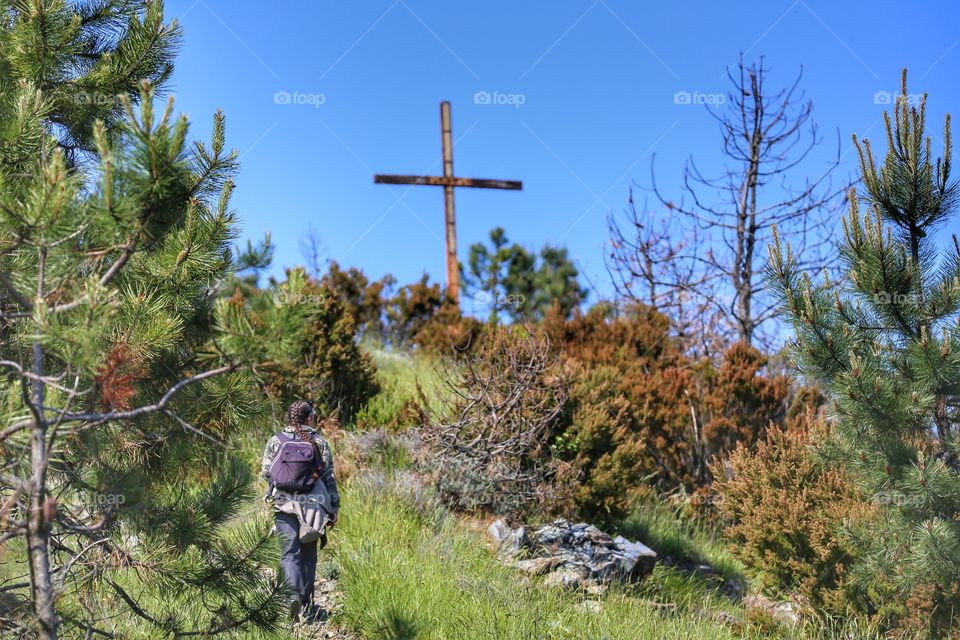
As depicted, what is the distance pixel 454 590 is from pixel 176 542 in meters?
2.59

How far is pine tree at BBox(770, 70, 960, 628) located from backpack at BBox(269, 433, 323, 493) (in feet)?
12.2

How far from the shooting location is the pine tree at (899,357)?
207 inches

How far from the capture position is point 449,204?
16078 mm

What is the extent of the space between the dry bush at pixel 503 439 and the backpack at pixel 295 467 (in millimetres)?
2413

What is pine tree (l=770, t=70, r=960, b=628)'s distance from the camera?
5.25 metres

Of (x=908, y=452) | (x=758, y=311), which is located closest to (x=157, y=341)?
(x=908, y=452)

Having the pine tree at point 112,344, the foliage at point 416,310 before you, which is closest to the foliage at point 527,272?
the foliage at point 416,310

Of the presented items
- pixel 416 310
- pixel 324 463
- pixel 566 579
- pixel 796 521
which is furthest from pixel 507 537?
pixel 416 310

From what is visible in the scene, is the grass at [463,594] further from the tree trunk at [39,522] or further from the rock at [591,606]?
the tree trunk at [39,522]

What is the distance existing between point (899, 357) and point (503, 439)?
4.43 m

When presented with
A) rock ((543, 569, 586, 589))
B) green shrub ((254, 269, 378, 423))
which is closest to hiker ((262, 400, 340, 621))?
rock ((543, 569, 586, 589))

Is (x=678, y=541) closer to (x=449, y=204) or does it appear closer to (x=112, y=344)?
(x=112, y=344)

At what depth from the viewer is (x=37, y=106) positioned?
12.8ft

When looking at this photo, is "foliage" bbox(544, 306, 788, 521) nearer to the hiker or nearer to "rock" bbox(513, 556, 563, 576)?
"rock" bbox(513, 556, 563, 576)
